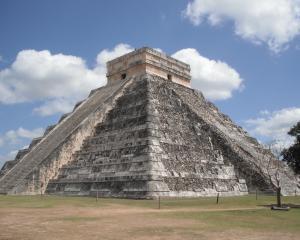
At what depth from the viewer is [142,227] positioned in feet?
33.1

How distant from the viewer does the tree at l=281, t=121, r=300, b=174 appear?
60.0 feet

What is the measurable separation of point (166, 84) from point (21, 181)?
1141cm

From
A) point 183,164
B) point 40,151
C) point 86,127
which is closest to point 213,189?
point 183,164

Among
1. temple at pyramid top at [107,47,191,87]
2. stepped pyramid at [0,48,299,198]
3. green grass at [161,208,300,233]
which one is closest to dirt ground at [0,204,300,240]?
green grass at [161,208,300,233]

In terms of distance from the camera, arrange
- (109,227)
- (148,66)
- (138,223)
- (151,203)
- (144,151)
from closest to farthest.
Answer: (109,227)
(138,223)
(151,203)
(144,151)
(148,66)

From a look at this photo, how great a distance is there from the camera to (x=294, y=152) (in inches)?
722

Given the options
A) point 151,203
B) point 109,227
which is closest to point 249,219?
point 109,227

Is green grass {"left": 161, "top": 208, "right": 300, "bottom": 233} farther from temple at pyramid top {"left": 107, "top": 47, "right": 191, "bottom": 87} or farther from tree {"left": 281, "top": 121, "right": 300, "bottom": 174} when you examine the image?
temple at pyramid top {"left": 107, "top": 47, "right": 191, "bottom": 87}

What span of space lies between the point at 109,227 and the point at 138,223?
110cm

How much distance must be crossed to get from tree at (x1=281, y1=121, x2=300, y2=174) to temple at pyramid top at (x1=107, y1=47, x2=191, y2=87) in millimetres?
12849

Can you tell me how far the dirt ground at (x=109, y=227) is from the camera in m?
8.77

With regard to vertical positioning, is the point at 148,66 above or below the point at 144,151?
above

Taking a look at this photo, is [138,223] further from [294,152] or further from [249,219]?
[294,152]

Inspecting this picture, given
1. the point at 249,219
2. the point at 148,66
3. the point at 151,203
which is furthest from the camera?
the point at 148,66
